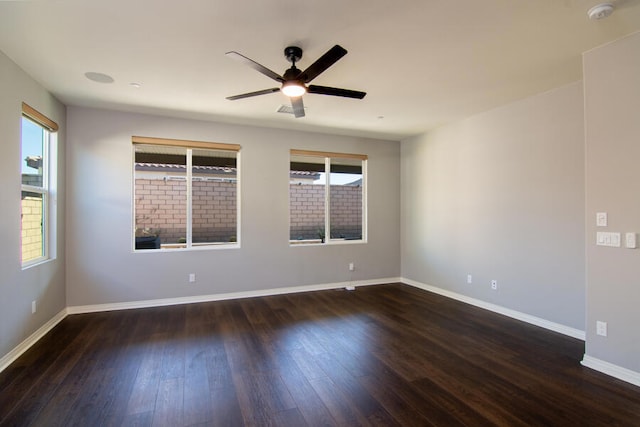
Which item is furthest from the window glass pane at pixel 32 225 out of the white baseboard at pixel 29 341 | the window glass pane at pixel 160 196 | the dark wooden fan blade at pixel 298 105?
the dark wooden fan blade at pixel 298 105

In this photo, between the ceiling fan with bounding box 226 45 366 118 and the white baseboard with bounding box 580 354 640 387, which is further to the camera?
the white baseboard with bounding box 580 354 640 387

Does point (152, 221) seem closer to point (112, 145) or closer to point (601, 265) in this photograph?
point (112, 145)

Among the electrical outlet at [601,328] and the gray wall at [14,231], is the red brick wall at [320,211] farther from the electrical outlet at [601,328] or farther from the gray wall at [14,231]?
the electrical outlet at [601,328]

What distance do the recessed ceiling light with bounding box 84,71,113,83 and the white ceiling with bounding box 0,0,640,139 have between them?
63 mm

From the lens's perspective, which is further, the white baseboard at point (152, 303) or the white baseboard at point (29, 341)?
the white baseboard at point (152, 303)

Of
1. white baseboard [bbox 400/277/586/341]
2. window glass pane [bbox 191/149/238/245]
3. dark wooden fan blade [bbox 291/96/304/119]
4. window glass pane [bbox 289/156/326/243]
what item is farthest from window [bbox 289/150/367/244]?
dark wooden fan blade [bbox 291/96/304/119]

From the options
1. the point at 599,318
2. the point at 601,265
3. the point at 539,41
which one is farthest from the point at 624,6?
the point at 599,318

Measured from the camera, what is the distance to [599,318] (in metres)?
2.61

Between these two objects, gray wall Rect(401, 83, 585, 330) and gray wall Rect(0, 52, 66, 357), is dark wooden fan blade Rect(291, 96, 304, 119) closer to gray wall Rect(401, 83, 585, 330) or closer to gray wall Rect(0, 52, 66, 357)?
gray wall Rect(0, 52, 66, 357)

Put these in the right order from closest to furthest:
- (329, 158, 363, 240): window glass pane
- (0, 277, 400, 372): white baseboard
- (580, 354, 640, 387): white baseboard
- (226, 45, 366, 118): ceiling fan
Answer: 1. (226, 45, 366, 118): ceiling fan
2. (580, 354, 640, 387): white baseboard
3. (0, 277, 400, 372): white baseboard
4. (329, 158, 363, 240): window glass pane

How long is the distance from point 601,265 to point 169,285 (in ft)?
16.3

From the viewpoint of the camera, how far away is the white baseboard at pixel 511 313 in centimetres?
330

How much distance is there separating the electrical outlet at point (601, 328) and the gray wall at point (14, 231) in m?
5.10

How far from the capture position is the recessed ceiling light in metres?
3.09
